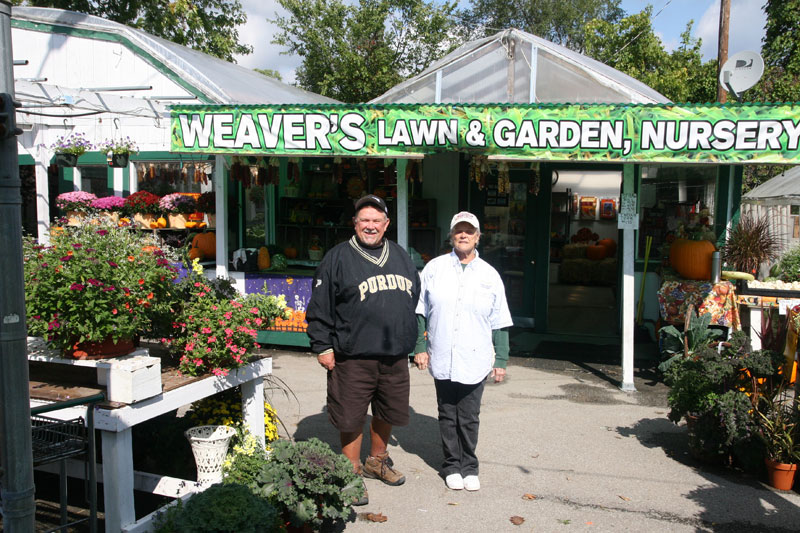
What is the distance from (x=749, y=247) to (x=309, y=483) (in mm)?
6744

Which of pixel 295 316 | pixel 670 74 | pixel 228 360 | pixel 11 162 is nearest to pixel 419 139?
pixel 295 316

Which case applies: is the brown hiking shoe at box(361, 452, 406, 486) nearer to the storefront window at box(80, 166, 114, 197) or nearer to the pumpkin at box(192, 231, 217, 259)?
the pumpkin at box(192, 231, 217, 259)

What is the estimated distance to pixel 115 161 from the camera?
32.7 ft

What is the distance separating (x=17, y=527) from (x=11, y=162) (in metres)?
1.38

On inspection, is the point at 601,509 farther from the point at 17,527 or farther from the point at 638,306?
the point at 638,306

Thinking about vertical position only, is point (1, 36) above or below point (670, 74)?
below

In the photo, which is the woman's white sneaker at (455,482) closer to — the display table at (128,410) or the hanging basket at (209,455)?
the display table at (128,410)

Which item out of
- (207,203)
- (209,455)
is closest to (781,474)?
(209,455)

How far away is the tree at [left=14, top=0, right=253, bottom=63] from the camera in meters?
17.2

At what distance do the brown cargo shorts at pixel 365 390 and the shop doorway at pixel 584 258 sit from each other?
19.7ft

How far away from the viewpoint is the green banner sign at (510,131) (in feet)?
21.2

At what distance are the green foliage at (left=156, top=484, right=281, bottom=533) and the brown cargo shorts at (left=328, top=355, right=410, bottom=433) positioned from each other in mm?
1043

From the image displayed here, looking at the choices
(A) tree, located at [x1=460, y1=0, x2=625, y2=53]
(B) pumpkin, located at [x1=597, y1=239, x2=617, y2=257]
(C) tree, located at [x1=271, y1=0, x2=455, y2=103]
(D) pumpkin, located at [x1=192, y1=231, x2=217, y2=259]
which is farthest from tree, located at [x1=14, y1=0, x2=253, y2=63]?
(A) tree, located at [x1=460, y1=0, x2=625, y2=53]

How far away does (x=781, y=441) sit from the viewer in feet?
15.5
